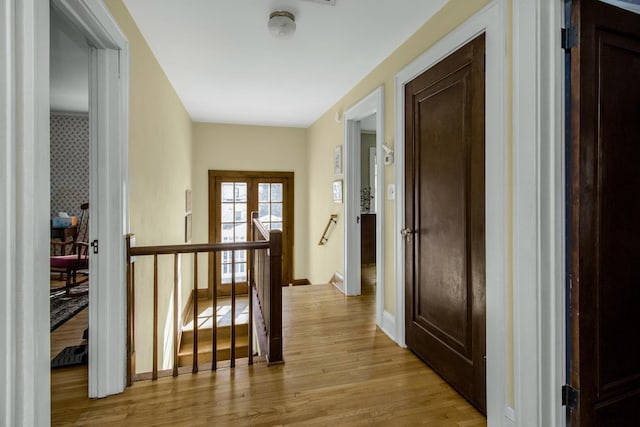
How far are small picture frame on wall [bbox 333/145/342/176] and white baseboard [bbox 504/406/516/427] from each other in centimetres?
292

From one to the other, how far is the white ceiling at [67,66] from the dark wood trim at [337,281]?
11.3 ft

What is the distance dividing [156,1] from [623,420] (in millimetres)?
3339

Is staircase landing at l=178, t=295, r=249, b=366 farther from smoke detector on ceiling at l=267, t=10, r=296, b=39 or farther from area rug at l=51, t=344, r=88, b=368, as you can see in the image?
smoke detector on ceiling at l=267, t=10, r=296, b=39

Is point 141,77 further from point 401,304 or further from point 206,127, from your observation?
point 206,127

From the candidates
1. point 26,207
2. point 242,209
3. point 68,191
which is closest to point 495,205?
point 26,207

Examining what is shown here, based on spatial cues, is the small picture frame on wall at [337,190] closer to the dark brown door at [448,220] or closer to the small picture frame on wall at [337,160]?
the small picture frame on wall at [337,160]

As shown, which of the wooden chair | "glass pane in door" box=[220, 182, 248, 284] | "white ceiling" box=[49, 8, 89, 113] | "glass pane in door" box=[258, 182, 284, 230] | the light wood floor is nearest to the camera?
the light wood floor

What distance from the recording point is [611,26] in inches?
54.3

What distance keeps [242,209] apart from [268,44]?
3.42 m

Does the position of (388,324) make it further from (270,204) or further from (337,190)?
(270,204)

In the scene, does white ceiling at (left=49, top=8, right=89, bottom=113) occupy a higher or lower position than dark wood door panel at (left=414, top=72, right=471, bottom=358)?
higher

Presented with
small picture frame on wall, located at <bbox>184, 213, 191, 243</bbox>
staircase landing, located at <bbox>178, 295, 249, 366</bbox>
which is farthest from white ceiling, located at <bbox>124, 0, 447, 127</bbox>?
staircase landing, located at <bbox>178, 295, 249, 366</bbox>

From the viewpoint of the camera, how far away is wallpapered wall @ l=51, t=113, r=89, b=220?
4941mm

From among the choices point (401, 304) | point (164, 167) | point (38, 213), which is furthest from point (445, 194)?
point (164, 167)
